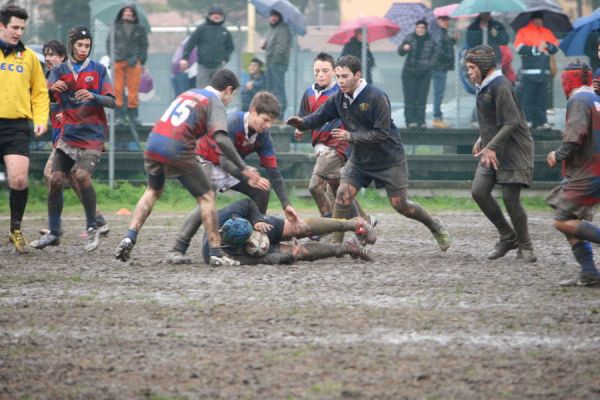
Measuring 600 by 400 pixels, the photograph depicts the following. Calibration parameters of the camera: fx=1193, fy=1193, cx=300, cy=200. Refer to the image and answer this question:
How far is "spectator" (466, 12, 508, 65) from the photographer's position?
1780cm

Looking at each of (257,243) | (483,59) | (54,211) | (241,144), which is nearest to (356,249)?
(257,243)

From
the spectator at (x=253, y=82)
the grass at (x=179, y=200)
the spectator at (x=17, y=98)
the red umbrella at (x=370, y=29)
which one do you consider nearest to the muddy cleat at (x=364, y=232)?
the spectator at (x=17, y=98)

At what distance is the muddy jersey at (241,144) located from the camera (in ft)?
34.2

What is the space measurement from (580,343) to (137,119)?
1261 centimetres

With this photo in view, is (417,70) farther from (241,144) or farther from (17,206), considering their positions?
(17,206)

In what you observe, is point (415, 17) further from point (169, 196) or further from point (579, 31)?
point (169, 196)

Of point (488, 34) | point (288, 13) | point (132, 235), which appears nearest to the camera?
point (132, 235)

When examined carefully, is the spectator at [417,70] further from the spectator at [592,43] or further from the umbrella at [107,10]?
the umbrella at [107,10]

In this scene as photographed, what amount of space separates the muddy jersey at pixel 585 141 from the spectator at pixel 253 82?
9528 mm

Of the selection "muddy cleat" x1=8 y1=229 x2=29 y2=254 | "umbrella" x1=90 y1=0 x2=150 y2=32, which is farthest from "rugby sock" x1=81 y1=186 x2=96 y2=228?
"umbrella" x1=90 y1=0 x2=150 y2=32

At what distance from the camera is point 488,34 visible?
17.8m

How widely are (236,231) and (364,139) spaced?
1588 mm

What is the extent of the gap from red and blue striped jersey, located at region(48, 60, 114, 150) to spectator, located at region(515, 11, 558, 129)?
790 cm

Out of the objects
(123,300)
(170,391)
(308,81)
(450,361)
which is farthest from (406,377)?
(308,81)
